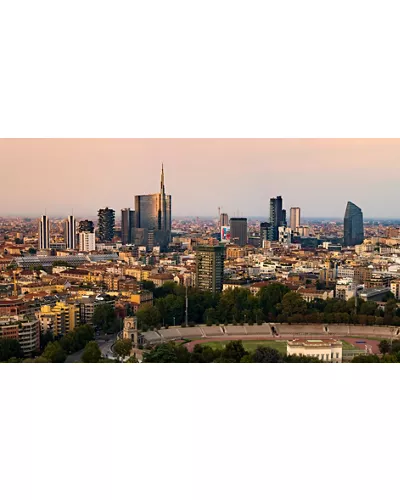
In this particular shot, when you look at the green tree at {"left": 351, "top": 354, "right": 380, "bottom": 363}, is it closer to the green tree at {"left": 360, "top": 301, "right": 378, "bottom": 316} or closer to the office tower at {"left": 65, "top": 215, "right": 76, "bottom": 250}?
the green tree at {"left": 360, "top": 301, "right": 378, "bottom": 316}

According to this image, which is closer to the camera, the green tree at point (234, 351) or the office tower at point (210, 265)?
the green tree at point (234, 351)

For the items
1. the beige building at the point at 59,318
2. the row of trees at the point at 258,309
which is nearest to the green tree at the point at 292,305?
the row of trees at the point at 258,309

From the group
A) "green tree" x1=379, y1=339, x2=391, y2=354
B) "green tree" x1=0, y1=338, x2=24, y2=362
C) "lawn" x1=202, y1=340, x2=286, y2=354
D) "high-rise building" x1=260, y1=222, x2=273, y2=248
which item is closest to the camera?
"green tree" x1=0, y1=338, x2=24, y2=362

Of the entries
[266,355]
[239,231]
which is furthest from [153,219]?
[266,355]

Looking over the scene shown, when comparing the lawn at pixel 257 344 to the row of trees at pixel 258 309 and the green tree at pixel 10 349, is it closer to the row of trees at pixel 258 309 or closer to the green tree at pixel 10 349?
the row of trees at pixel 258 309

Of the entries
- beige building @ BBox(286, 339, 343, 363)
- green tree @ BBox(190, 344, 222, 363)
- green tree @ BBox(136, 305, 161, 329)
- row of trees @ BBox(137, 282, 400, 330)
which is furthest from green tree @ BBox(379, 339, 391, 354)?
green tree @ BBox(136, 305, 161, 329)

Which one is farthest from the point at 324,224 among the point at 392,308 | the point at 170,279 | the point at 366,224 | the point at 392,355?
the point at 392,355
